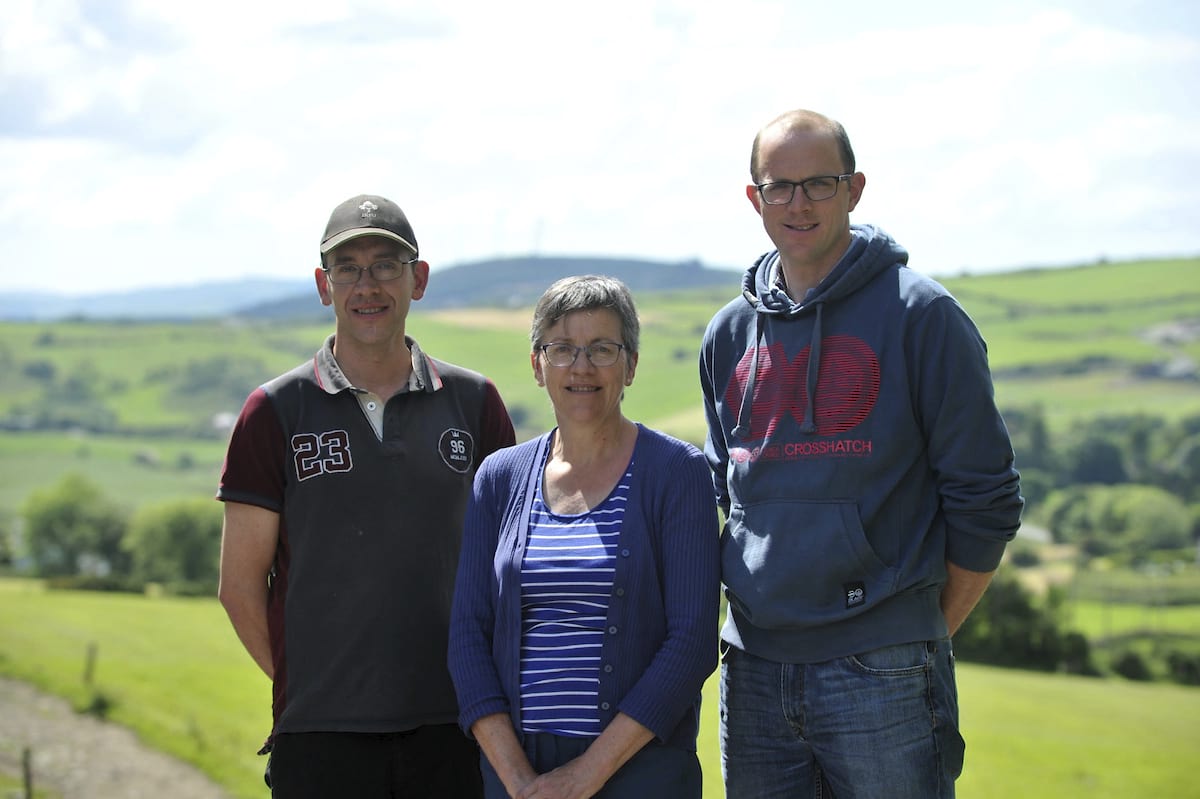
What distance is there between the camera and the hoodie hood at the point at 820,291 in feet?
11.0

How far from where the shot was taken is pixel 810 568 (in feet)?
10.5

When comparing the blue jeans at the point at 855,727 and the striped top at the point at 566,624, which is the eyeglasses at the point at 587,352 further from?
the blue jeans at the point at 855,727

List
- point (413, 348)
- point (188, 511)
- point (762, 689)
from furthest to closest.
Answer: point (188, 511), point (413, 348), point (762, 689)

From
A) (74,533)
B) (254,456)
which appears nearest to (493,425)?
(254,456)

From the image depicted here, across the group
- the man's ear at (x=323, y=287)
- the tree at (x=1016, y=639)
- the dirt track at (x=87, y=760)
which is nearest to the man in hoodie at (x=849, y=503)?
the man's ear at (x=323, y=287)

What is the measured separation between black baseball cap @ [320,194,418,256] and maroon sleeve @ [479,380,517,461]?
0.61 m

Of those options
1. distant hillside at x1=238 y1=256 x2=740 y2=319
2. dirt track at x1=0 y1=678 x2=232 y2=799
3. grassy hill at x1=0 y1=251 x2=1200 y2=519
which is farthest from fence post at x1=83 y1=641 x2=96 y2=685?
distant hillside at x1=238 y1=256 x2=740 y2=319

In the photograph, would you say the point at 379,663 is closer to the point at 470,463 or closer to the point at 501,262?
the point at 470,463

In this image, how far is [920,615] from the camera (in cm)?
330

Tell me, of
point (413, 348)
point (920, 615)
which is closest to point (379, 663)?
point (413, 348)

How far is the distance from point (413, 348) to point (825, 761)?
77.7 inches

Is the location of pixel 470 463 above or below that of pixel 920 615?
above

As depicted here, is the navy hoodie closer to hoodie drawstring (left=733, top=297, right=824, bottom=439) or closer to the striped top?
hoodie drawstring (left=733, top=297, right=824, bottom=439)

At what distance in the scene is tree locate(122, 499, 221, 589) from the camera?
6619cm
